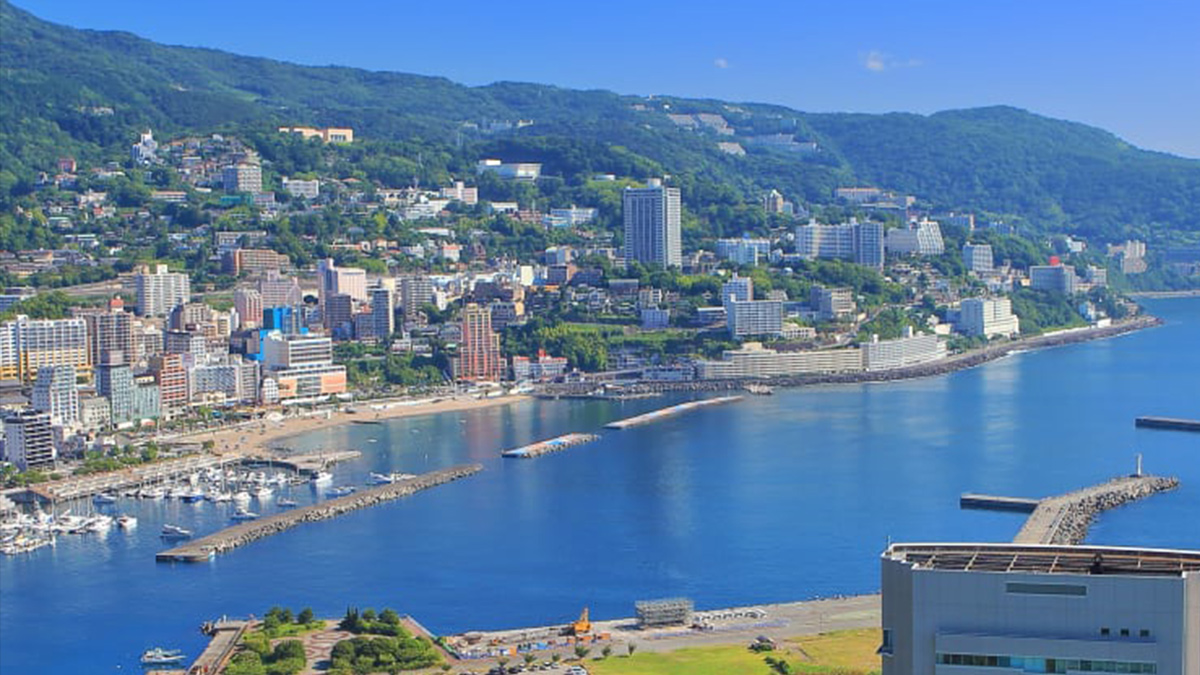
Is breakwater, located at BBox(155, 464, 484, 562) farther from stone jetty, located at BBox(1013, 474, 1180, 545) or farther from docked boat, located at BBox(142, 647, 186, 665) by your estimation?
stone jetty, located at BBox(1013, 474, 1180, 545)

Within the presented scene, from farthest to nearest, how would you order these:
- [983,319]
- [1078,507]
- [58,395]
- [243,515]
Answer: [983,319]
[58,395]
[243,515]
[1078,507]

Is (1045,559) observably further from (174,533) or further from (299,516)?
(299,516)

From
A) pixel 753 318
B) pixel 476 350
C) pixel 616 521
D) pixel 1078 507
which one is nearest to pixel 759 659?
pixel 616 521

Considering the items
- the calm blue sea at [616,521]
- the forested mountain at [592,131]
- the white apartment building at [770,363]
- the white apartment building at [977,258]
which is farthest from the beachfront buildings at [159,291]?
the white apartment building at [977,258]

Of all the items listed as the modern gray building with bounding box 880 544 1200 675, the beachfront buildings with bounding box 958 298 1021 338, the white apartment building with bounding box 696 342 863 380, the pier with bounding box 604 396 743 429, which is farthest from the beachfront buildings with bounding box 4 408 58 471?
the beachfront buildings with bounding box 958 298 1021 338

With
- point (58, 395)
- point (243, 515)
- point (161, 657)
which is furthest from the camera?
point (58, 395)

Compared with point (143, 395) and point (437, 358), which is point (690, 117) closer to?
point (437, 358)

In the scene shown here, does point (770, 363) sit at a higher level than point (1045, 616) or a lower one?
lower
